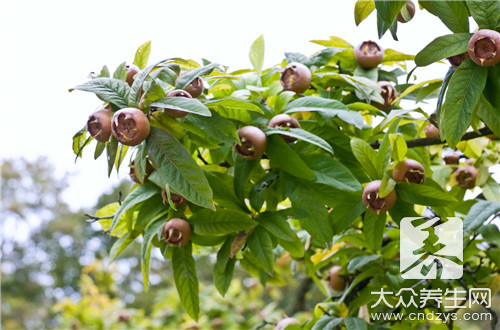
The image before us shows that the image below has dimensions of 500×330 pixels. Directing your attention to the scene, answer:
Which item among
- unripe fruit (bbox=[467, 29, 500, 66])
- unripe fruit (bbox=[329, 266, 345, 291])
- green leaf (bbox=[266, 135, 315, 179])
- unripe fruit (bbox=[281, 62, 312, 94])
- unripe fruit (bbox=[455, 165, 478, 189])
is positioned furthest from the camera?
unripe fruit (bbox=[329, 266, 345, 291])

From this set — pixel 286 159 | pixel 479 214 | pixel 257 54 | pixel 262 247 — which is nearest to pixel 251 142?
pixel 286 159

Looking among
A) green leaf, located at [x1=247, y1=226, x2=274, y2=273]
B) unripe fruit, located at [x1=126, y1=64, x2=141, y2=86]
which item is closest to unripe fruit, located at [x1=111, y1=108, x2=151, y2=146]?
unripe fruit, located at [x1=126, y1=64, x2=141, y2=86]

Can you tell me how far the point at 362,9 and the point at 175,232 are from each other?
0.44m

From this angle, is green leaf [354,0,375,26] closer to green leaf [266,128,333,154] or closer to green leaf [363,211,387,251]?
green leaf [266,128,333,154]

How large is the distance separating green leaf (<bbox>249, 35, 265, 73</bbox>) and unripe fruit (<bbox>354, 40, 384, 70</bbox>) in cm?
18

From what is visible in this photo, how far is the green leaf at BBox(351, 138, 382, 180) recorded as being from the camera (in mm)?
793

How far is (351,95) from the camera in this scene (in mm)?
992

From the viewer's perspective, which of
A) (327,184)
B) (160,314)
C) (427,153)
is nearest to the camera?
(327,184)

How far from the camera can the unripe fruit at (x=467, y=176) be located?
1.04m

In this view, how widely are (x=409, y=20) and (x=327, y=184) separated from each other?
284 mm

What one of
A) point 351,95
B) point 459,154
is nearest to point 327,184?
point 351,95

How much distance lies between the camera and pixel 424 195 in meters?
0.76

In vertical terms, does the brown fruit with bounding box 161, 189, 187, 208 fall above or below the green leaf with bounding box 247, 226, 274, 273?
above

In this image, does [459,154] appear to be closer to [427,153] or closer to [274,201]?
[427,153]
